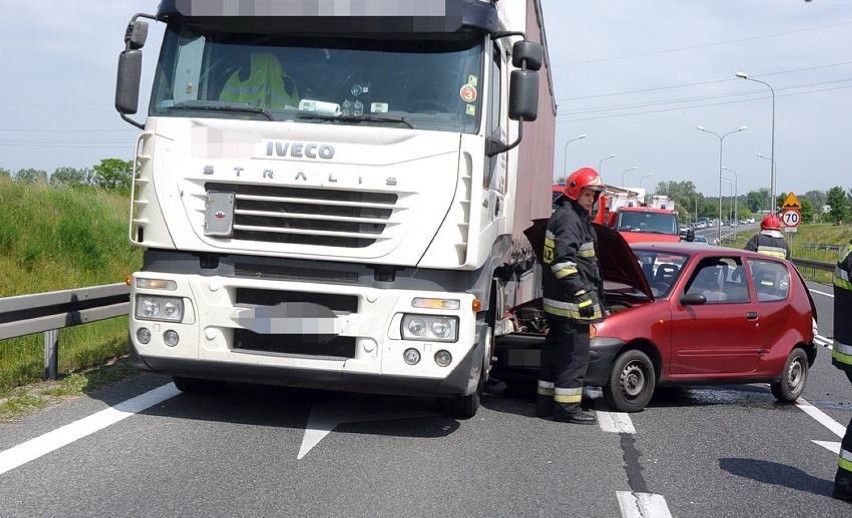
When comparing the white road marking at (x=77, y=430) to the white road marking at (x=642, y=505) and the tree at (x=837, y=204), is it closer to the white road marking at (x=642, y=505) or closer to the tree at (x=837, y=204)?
the white road marking at (x=642, y=505)

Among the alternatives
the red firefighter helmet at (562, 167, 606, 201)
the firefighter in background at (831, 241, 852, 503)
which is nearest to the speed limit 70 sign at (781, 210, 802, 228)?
the red firefighter helmet at (562, 167, 606, 201)

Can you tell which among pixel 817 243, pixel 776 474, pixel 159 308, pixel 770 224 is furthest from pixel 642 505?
pixel 817 243

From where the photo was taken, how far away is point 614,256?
912 cm

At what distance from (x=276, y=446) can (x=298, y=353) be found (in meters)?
0.64

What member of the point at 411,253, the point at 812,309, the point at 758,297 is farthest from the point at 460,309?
the point at 812,309

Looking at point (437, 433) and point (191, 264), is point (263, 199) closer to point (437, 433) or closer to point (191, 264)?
point (191, 264)

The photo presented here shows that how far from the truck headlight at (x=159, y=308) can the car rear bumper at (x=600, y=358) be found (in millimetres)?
3369

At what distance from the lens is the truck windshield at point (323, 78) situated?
6711 millimetres

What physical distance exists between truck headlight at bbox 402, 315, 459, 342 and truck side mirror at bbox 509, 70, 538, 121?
1.49 m

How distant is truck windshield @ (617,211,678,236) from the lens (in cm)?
2598

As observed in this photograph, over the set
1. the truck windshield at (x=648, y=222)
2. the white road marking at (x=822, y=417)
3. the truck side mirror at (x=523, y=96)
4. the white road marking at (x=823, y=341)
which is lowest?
the white road marking at (x=822, y=417)

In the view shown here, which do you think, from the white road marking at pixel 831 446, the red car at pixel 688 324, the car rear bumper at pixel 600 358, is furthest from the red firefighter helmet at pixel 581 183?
the white road marking at pixel 831 446

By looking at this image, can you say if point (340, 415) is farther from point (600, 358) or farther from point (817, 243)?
point (817, 243)

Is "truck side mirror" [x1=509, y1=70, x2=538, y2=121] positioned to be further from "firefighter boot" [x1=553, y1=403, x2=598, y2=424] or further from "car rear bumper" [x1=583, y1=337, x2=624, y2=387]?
"firefighter boot" [x1=553, y1=403, x2=598, y2=424]
